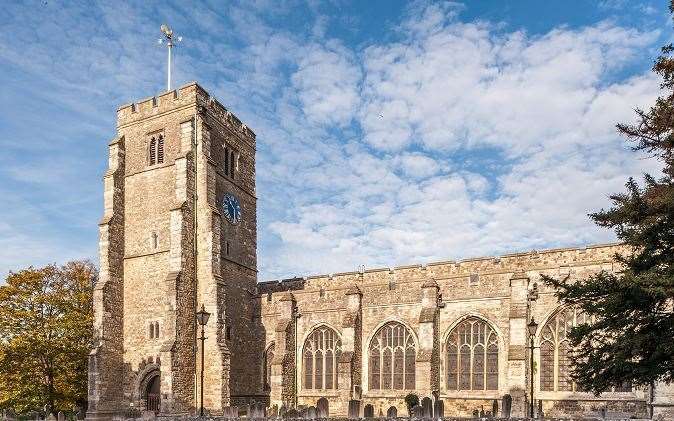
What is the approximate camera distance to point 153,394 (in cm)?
3016

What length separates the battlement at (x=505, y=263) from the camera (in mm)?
27297

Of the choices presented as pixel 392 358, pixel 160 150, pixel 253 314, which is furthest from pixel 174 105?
pixel 392 358

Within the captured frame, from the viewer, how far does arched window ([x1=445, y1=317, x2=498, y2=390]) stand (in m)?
27.6

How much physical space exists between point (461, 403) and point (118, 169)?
2146 cm

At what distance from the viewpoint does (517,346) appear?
1021 inches

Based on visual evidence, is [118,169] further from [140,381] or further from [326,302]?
[326,302]

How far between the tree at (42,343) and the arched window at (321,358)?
11.7 m

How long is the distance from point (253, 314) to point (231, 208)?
6.19 metres

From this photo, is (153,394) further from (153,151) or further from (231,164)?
(231,164)

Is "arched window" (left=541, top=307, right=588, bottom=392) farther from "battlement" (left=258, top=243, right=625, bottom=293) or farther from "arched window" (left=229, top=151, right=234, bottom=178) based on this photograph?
"arched window" (left=229, top=151, right=234, bottom=178)

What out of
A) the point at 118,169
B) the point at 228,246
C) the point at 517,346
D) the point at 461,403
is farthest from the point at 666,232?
the point at 118,169

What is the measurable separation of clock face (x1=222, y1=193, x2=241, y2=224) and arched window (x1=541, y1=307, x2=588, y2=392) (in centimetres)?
1731

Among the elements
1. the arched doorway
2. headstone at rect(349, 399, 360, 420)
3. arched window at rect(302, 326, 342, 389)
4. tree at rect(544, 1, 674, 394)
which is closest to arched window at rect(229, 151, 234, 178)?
arched window at rect(302, 326, 342, 389)

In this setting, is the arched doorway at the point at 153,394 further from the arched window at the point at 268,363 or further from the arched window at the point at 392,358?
the arched window at the point at 392,358
